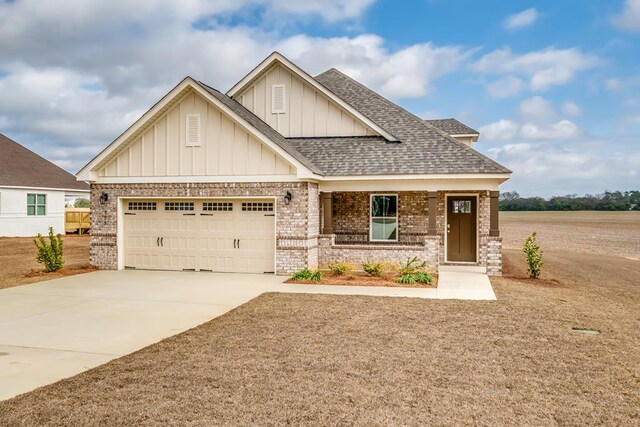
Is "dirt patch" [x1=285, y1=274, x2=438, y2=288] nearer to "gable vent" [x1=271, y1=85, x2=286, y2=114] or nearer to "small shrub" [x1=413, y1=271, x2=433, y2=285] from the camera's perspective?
"small shrub" [x1=413, y1=271, x2=433, y2=285]

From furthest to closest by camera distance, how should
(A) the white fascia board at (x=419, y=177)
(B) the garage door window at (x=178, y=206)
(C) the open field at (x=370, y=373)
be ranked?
(B) the garage door window at (x=178, y=206), (A) the white fascia board at (x=419, y=177), (C) the open field at (x=370, y=373)

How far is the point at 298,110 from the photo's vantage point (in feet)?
61.2

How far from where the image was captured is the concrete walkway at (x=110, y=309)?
679 centimetres

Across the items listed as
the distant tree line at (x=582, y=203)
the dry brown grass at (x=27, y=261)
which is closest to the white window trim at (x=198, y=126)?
the dry brown grass at (x=27, y=261)

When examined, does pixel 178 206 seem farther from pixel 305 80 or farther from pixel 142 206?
pixel 305 80

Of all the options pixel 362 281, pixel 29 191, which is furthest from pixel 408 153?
pixel 29 191

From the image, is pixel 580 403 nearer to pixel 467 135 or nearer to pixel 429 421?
pixel 429 421

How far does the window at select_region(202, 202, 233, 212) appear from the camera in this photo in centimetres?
1605

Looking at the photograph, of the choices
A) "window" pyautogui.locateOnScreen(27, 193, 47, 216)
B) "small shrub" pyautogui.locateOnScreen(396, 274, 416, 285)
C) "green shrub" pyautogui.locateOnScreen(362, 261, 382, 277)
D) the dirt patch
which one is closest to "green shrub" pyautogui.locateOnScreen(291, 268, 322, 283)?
the dirt patch

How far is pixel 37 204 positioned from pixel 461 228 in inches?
1023

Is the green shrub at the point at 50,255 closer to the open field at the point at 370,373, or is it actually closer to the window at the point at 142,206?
the window at the point at 142,206

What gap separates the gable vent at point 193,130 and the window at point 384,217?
667cm

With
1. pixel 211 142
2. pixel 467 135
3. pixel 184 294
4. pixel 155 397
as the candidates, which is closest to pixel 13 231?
pixel 211 142

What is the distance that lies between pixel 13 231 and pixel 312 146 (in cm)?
2101
